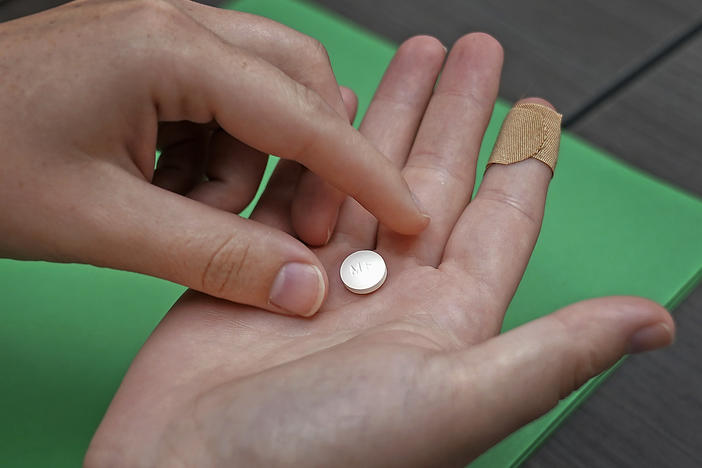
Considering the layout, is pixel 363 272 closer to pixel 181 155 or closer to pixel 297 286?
pixel 297 286

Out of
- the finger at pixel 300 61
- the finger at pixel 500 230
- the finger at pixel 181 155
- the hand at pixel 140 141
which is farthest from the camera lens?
the finger at pixel 181 155

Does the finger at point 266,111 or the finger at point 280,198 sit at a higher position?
the finger at point 266,111

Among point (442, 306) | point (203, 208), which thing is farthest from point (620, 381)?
point (203, 208)

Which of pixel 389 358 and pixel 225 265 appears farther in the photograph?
pixel 225 265

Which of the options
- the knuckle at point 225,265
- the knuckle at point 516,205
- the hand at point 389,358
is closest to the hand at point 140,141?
the knuckle at point 225,265

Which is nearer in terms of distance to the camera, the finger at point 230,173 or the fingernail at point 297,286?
the fingernail at point 297,286

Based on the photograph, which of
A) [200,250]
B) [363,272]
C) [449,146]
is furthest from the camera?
[449,146]

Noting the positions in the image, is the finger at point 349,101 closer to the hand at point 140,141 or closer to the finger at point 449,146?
the finger at point 449,146

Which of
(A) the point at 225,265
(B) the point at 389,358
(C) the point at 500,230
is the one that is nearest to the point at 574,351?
(B) the point at 389,358
